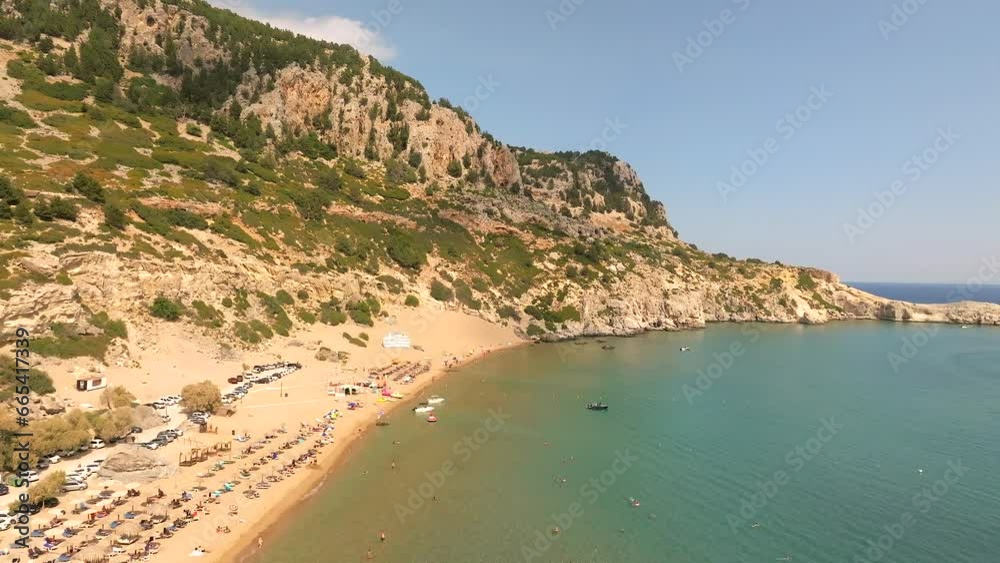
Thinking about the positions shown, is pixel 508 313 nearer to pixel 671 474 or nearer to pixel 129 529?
pixel 671 474

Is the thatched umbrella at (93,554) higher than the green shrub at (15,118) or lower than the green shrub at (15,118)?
lower

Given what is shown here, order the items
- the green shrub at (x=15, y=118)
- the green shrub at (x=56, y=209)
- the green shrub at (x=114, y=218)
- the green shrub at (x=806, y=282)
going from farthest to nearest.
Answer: the green shrub at (x=806, y=282)
the green shrub at (x=15, y=118)
the green shrub at (x=114, y=218)
the green shrub at (x=56, y=209)

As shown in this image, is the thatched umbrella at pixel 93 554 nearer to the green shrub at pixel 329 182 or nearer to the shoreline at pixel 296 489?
the shoreline at pixel 296 489

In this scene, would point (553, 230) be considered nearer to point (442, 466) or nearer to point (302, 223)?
point (302, 223)

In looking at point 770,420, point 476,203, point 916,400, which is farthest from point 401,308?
point 916,400

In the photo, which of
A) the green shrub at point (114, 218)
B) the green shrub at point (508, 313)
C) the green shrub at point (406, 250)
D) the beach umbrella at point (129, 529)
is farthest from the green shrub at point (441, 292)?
the beach umbrella at point (129, 529)
